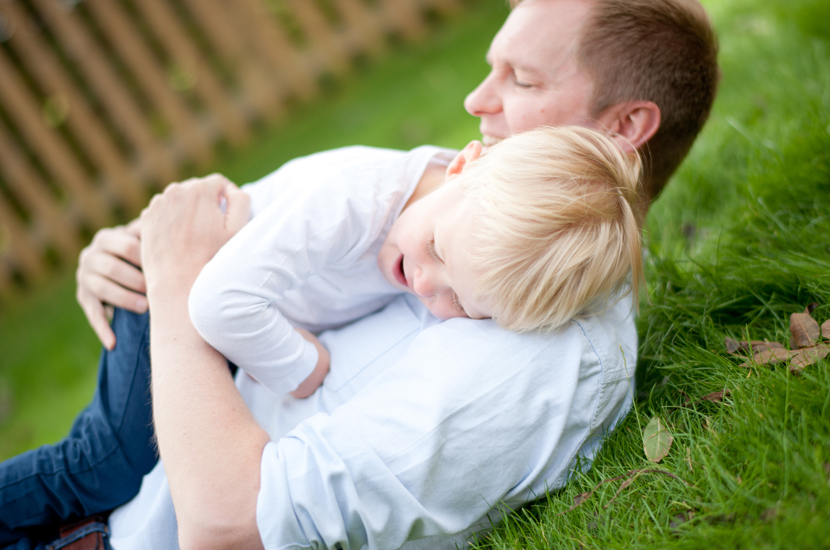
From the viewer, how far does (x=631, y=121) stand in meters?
1.97

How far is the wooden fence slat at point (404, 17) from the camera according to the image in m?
6.15

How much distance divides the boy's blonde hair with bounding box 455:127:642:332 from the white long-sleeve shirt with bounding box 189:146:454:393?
0.40 metres

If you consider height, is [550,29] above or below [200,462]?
above

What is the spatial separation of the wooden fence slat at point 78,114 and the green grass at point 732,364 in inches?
185

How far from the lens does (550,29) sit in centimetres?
188

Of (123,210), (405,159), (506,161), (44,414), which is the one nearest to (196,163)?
(123,210)

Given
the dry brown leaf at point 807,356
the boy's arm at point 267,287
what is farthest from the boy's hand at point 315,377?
the dry brown leaf at point 807,356

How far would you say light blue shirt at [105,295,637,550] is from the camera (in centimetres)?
133

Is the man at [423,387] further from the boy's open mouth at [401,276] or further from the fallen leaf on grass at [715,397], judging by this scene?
the fallen leaf on grass at [715,397]

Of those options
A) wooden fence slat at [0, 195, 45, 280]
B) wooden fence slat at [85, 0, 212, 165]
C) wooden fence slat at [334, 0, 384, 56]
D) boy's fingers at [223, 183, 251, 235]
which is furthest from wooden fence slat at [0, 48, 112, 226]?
boy's fingers at [223, 183, 251, 235]

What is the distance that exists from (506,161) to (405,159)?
437mm

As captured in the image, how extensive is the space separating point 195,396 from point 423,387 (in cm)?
61

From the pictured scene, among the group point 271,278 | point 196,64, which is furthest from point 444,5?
point 271,278

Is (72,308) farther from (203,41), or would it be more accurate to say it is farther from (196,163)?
(203,41)
